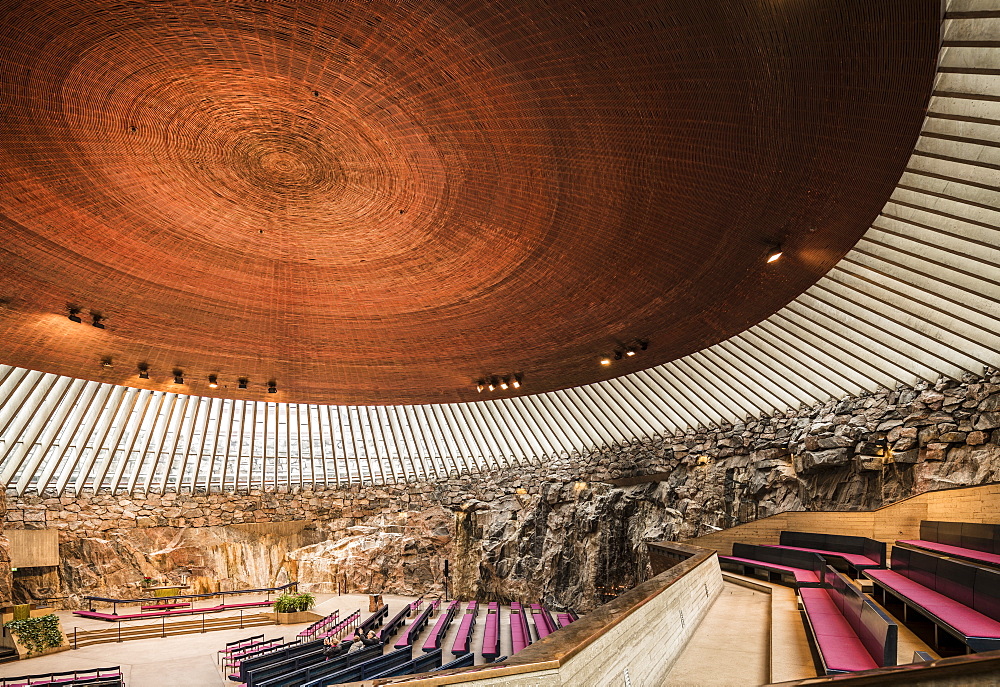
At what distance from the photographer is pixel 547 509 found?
24.0m

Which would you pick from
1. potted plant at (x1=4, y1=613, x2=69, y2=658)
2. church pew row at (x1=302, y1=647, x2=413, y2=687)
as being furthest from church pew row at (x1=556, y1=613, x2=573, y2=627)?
potted plant at (x1=4, y1=613, x2=69, y2=658)

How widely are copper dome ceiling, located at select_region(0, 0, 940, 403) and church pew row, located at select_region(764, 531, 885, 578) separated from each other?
4.47 metres

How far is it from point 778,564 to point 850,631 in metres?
7.31

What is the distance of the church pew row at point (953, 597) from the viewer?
4347mm

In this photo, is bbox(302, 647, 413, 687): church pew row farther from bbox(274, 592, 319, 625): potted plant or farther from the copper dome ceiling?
bbox(274, 592, 319, 625): potted plant

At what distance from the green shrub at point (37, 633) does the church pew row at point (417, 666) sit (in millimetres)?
11589

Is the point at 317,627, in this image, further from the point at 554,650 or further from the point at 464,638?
the point at 554,650

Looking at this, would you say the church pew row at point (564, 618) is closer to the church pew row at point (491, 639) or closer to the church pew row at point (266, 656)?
the church pew row at point (491, 639)

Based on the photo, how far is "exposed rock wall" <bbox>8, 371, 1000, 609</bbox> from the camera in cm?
1454

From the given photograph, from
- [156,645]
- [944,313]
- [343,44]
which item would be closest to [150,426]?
[156,645]

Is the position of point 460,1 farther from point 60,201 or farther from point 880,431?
point 880,431

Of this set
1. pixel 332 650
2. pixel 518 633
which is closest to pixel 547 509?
pixel 518 633

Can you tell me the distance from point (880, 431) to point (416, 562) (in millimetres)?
18130

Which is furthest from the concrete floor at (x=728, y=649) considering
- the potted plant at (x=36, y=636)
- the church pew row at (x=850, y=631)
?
the potted plant at (x=36, y=636)
